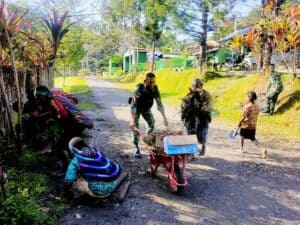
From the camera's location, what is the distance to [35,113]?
6.48 meters

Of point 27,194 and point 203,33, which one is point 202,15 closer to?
point 203,33

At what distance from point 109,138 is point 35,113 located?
2.91m

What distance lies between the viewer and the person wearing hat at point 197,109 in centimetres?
658

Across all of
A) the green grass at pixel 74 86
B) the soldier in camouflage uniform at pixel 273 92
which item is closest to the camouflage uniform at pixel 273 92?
the soldier in camouflage uniform at pixel 273 92

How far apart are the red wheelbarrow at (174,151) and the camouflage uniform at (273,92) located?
25.9 feet

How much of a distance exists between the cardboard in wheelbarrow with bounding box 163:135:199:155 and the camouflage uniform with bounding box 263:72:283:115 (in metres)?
8.19

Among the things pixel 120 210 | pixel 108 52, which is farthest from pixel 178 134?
pixel 108 52

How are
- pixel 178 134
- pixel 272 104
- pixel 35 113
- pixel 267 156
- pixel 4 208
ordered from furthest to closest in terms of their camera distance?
1. pixel 272 104
2. pixel 267 156
3. pixel 35 113
4. pixel 178 134
5. pixel 4 208

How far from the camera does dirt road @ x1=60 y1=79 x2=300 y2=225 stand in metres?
4.56

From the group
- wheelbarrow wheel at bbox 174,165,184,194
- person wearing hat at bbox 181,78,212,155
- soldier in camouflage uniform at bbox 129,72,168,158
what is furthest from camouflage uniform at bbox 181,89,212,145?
wheelbarrow wheel at bbox 174,165,184,194

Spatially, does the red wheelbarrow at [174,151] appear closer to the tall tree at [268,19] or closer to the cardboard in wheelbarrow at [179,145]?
the cardboard in wheelbarrow at [179,145]

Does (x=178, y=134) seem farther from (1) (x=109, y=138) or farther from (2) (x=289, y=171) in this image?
(1) (x=109, y=138)

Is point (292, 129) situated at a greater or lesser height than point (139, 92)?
lesser

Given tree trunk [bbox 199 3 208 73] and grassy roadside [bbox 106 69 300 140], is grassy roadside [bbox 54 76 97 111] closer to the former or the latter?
grassy roadside [bbox 106 69 300 140]
